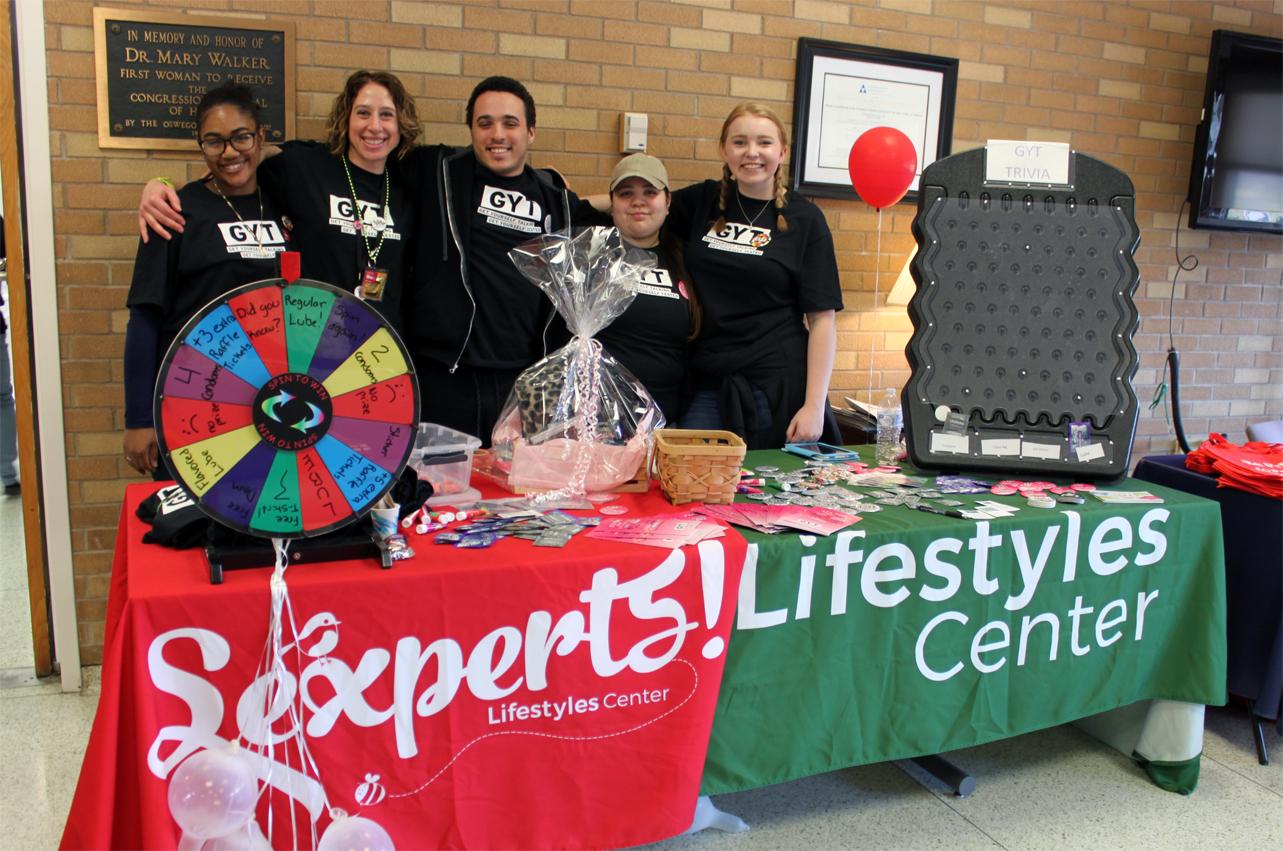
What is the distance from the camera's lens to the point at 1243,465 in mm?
2373

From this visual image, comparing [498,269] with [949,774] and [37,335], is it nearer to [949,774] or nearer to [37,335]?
[37,335]

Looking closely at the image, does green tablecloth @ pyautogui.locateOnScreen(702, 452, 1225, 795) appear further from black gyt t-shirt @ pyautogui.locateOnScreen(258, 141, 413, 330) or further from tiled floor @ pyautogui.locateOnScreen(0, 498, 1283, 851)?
black gyt t-shirt @ pyautogui.locateOnScreen(258, 141, 413, 330)

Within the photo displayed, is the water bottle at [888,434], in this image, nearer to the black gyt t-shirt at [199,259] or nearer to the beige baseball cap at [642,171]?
the beige baseball cap at [642,171]

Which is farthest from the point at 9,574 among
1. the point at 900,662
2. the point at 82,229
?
the point at 900,662

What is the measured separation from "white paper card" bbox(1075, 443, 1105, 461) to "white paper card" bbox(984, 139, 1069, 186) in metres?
0.62

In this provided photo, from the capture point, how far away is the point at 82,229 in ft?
8.65

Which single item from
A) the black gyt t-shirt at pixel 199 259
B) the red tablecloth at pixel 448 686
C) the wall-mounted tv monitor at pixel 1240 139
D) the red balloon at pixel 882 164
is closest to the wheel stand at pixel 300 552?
the red tablecloth at pixel 448 686

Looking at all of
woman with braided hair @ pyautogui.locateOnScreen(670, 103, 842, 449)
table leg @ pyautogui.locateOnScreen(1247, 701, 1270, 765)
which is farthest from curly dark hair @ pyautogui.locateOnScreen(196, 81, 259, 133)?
table leg @ pyautogui.locateOnScreen(1247, 701, 1270, 765)

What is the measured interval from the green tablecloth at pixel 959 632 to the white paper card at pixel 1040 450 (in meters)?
0.17

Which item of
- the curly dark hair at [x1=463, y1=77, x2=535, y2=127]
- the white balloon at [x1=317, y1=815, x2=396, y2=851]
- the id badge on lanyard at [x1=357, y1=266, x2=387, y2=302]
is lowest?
the white balloon at [x1=317, y1=815, x2=396, y2=851]

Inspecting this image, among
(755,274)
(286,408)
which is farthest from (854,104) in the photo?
(286,408)

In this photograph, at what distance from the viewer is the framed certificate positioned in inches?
129

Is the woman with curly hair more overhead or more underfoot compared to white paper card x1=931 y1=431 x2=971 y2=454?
more overhead

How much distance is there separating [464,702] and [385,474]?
38 cm
